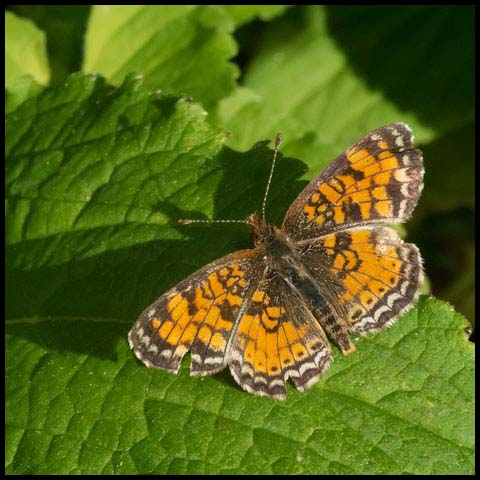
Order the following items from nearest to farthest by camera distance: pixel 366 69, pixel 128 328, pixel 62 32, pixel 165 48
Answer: pixel 128 328 < pixel 165 48 < pixel 62 32 < pixel 366 69

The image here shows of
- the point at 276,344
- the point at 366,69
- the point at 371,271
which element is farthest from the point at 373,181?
the point at 366,69

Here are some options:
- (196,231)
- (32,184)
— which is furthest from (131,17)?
(196,231)

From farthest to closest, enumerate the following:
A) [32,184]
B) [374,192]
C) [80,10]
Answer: [80,10]
[32,184]
[374,192]

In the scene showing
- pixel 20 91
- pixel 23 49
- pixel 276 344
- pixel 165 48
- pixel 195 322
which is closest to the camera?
pixel 195 322

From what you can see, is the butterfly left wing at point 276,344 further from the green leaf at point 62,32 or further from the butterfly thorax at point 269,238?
the green leaf at point 62,32

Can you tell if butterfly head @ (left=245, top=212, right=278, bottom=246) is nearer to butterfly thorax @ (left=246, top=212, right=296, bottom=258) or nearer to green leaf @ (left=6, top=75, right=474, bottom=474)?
butterfly thorax @ (left=246, top=212, right=296, bottom=258)

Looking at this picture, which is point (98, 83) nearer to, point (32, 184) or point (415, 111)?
point (32, 184)

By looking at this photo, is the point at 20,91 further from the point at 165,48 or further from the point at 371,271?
the point at 371,271

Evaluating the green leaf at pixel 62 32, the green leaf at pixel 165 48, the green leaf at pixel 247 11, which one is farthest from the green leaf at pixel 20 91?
the green leaf at pixel 247 11
